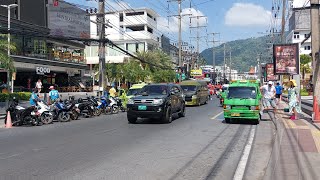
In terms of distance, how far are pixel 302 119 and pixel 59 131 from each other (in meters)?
10.9

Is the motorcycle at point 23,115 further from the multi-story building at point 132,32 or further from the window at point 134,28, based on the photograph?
the window at point 134,28

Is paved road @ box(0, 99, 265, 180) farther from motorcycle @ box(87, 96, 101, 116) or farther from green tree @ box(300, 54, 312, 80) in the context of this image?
green tree @ box(300, 54, 312, 80)

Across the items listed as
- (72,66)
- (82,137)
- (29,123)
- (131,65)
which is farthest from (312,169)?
(131,65)

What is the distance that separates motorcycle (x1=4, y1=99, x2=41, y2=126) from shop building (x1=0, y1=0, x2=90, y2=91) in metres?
19.4

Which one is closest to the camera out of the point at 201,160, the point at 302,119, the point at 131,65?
the point at 201,160

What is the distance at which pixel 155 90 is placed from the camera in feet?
58.8

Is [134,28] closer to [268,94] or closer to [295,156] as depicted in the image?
[268,94]

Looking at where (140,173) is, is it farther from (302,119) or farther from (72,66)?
(72,66)

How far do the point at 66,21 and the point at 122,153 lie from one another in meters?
43.9

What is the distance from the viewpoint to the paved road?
754 centimetres

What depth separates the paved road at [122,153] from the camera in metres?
7.54

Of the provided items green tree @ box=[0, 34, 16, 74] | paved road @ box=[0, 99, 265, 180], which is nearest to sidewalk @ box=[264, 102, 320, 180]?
paved road @ box=[0, 99, 265, 180]

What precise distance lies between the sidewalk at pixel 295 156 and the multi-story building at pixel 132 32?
209ft

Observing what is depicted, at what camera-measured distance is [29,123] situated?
16859 mm
